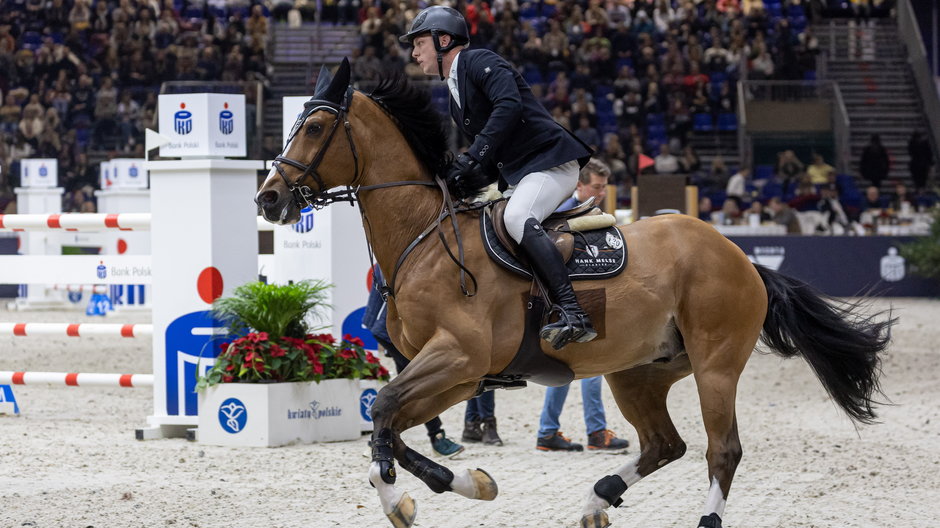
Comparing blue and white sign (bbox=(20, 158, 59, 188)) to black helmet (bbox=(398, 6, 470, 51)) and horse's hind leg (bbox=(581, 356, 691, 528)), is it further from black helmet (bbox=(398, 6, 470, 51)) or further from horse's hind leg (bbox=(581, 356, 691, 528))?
horse's hind leg (bbox=(581, 356, 691, 528))

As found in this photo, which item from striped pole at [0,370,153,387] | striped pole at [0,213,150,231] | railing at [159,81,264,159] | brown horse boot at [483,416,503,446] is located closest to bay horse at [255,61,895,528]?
brown horse boot at [483,416,503,446]

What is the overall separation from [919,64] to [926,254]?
7745 mm

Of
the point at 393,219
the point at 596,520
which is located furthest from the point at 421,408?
the point at 596,520

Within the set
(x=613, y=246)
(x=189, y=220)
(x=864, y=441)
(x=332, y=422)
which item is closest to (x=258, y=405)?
(x=332, y=422)

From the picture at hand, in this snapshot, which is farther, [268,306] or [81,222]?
[81,222]

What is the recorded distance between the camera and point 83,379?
8.34 m

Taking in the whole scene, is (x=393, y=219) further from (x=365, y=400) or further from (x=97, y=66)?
(x=97, y=66)

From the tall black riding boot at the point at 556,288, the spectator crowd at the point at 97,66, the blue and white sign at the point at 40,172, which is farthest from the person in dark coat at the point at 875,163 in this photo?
the tall black riding boot at the point at 556,288

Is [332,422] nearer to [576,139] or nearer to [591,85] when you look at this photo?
[576,139]

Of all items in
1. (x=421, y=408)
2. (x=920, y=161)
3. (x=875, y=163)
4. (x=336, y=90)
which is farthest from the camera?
(x=920, y=161)

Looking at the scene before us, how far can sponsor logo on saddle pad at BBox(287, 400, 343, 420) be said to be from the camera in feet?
25.1

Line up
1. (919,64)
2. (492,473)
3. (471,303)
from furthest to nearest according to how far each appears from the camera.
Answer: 1. (919,64)
2. (492,473)
3. (471,303)

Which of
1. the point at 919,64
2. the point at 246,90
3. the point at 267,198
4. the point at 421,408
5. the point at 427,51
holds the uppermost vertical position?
the point at 919,64

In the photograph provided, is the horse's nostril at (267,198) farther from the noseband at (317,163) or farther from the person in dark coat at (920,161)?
the person in dark coat at (920,161)
